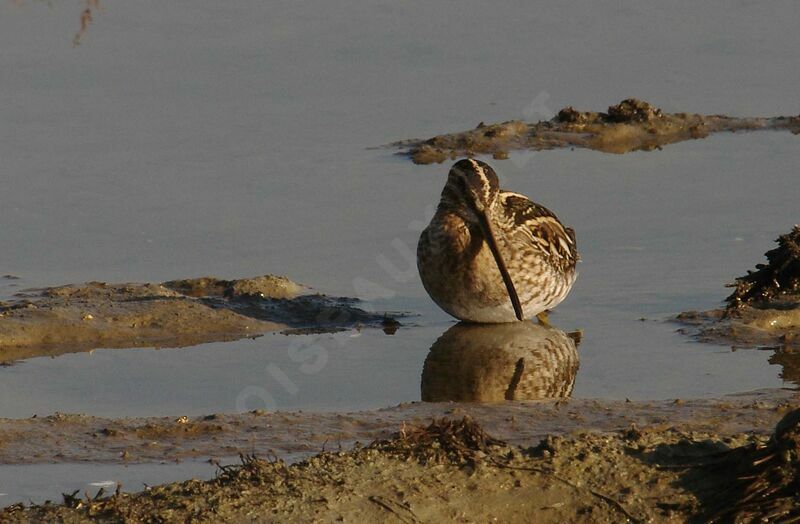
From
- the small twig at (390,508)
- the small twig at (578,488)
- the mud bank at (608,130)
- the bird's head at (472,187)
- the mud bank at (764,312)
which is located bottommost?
the small twig at (390,508)

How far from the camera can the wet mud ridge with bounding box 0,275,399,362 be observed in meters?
10.4

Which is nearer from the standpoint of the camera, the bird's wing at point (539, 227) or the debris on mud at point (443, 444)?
the debris on mud at point (443, 444)

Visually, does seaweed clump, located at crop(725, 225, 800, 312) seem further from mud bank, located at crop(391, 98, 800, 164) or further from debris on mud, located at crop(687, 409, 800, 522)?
mud bank, located at crop(391, 98, 800, 164)

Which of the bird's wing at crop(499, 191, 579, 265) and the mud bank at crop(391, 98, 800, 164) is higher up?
the mud bank at crop(391, 98, 800, 164)

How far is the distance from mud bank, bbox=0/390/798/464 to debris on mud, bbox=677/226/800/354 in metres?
1.31

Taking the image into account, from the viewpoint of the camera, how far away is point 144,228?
479 inches

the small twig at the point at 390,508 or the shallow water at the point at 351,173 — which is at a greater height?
the shallow water at the point at 351,173

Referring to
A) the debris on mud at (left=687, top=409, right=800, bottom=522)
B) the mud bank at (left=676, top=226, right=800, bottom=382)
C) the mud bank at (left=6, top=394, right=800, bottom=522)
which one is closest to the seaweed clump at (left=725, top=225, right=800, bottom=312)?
the mud bank at (left=676, top=226, right=800, bottom=382)

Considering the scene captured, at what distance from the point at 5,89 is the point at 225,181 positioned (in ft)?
9.06

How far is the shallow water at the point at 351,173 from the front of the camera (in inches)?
390

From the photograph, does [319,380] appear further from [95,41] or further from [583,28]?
[583,28]

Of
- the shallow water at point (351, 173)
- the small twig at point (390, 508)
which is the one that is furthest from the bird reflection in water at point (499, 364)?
the small twig at point (390, 508)

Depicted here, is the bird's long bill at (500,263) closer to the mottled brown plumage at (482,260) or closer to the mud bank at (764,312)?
the mottled brown plumage at (482,260)

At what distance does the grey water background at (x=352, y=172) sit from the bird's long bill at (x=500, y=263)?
14.0 inches
